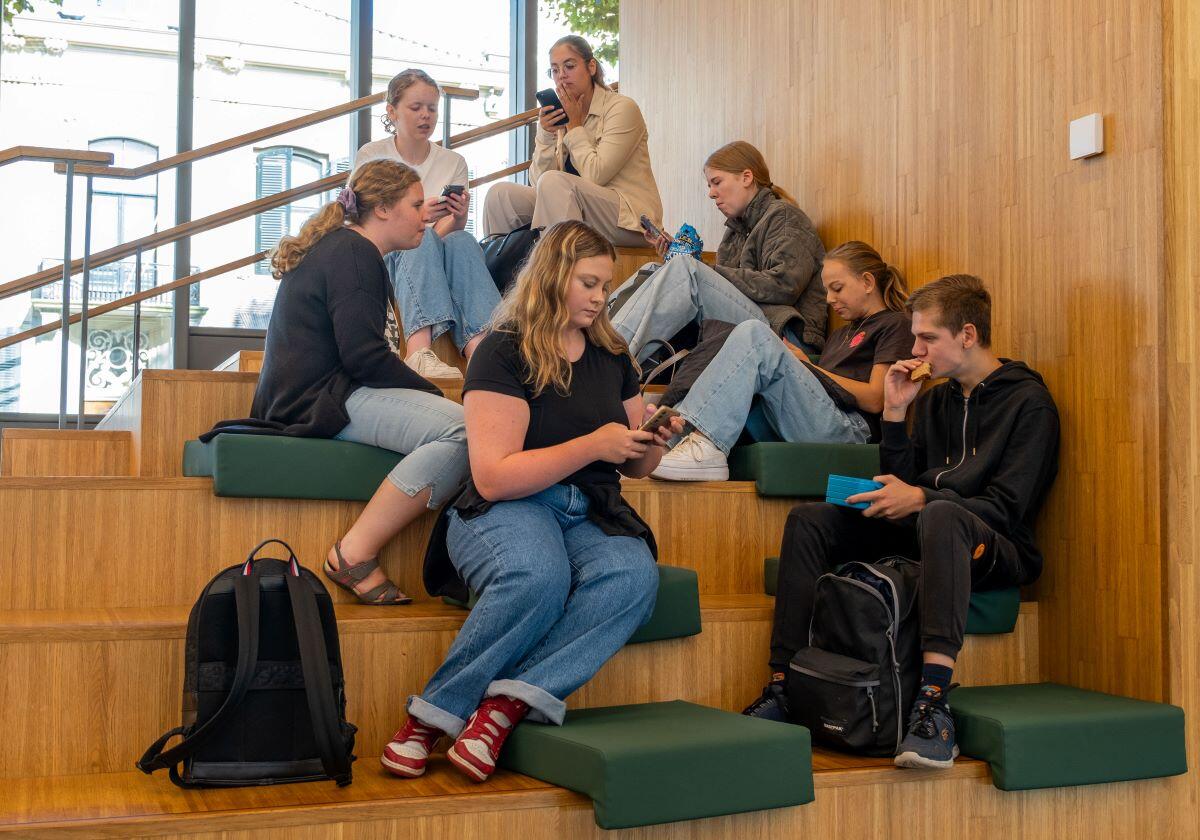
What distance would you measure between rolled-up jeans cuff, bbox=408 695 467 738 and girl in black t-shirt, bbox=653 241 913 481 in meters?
0.98

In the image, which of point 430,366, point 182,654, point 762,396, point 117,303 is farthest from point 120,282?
point 182,654

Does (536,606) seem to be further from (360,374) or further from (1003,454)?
(1003,454)

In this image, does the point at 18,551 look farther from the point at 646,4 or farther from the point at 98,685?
the point at 646,4

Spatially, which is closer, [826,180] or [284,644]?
[284,644]

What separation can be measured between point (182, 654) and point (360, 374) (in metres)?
0.75

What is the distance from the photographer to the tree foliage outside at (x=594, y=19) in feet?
23.3

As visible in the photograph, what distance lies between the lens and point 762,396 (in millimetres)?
3160

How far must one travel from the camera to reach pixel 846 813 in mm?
2160

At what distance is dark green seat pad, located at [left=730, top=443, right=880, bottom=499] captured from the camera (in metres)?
2.96

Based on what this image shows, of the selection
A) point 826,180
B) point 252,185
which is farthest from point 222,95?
point 826,180

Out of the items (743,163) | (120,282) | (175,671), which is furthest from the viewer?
(120,282)

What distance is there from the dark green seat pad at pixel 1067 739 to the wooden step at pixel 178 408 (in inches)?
70.0

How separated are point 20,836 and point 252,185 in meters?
5.14

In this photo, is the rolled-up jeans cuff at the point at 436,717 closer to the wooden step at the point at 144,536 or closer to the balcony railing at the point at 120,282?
the wooden step at the point at 144,536
